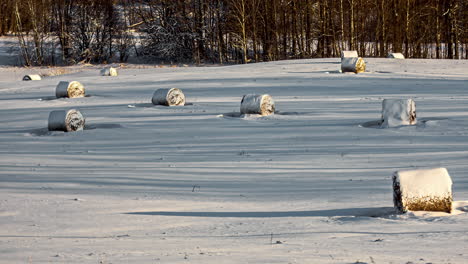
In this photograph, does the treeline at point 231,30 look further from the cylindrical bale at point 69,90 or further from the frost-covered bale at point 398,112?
the frost-covered bale at point 398,112

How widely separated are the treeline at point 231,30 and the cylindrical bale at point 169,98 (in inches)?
841

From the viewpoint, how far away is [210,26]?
45844 mm

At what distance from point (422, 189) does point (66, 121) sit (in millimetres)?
9745

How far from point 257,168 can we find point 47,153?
4372mm

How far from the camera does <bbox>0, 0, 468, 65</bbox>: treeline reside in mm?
40562

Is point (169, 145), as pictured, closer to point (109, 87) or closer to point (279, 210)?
point (279, 210)

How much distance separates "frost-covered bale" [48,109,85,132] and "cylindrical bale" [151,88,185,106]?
3.30 metres

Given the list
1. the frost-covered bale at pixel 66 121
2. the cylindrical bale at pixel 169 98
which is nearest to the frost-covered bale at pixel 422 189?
the frost-covered bale at pixel 66 121

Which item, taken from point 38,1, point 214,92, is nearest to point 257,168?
point 214,92

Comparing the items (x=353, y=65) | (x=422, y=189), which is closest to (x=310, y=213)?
(x=422, y=189)

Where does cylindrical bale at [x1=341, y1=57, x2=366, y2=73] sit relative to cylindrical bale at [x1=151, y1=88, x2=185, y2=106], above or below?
above

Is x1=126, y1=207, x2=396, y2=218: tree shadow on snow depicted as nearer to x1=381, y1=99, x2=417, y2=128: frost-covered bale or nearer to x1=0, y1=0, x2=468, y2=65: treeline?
x1=381, y1=99, x2=417, y2=128: frost-covered bale

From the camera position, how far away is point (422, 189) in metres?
6.92

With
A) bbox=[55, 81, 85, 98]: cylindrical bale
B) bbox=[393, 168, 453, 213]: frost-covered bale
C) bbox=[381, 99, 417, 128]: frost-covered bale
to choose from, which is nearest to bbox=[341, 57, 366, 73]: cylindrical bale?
bbox=[55, 81, 85, 98]: cylindrical bale
